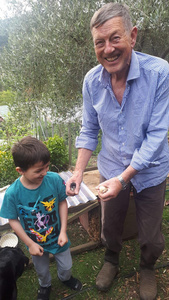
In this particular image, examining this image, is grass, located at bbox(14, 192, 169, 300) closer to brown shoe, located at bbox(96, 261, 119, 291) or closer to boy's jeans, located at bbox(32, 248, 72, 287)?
brown shoe, located at bbox(96, 261, 119, 291)

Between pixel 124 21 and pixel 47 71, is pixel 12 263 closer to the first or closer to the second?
pixel 124 21

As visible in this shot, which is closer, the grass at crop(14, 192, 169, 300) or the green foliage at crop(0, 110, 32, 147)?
the grass at crop(14, 192, 169, 300)

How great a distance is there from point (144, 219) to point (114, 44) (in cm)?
157

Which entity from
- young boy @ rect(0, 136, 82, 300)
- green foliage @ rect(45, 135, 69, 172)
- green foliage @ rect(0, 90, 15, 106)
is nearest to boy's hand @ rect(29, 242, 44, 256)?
young boy @ rect(0, 136, 82, 300)

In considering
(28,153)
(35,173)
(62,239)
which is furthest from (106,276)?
(28,153)

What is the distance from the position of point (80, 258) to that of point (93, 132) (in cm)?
184

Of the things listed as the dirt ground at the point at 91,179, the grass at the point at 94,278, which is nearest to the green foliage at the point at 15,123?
the dirt ground at the point at 91,179

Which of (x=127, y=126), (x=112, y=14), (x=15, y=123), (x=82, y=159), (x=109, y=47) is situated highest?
(x=112, y=14)

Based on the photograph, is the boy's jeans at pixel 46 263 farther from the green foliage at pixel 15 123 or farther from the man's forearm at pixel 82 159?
the green foliage at pixel 15 123

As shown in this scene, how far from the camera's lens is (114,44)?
1765 mm

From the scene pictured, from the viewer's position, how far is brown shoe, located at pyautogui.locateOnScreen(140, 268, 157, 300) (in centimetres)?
246

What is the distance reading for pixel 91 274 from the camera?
2941mm

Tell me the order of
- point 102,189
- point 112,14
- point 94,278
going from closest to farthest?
point 112,14 → point 102,189 → point 94,278

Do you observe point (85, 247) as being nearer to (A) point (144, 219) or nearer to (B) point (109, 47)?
(A) point (144, 219)
